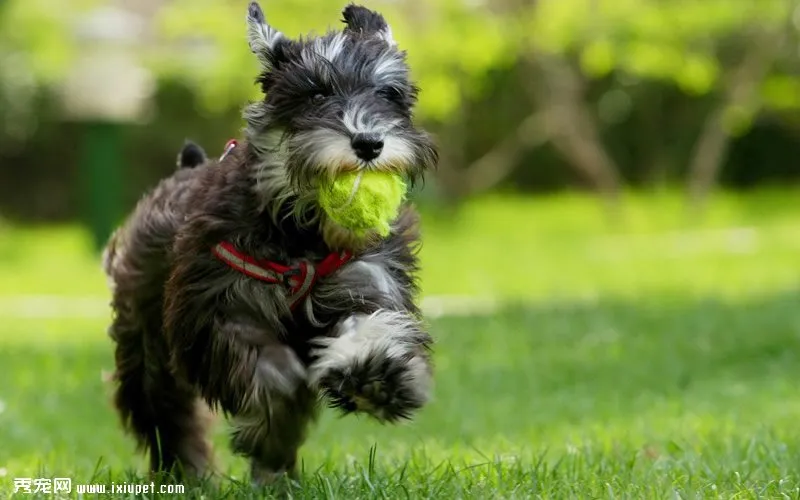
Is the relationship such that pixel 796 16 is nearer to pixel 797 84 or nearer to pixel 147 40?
pixel 797 84

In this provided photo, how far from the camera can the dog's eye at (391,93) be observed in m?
4.04

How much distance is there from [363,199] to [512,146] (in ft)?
72.4

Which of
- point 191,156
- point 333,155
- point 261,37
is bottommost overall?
point 333,155

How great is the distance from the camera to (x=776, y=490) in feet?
13.7

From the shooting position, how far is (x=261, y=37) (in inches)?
164

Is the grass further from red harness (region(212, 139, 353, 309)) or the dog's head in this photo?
the dog's head

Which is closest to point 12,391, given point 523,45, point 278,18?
point 278,18

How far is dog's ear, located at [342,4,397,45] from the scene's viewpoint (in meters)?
4.34

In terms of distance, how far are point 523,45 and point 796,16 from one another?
16.6 ft

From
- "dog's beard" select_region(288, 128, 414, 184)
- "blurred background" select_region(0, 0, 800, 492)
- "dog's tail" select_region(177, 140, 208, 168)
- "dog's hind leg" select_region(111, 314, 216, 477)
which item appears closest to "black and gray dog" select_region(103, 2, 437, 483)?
"dog's beard" select_region(288, 128, 414, 184)

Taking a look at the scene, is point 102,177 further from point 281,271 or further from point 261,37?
point 281,271

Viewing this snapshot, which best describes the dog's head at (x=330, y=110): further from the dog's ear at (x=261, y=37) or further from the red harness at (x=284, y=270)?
the red harness at (x=284, y=270)

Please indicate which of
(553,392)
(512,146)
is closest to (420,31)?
(512,146)

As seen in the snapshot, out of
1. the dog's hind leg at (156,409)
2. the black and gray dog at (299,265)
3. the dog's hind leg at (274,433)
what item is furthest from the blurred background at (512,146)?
the black and gray dog at (299,265)
